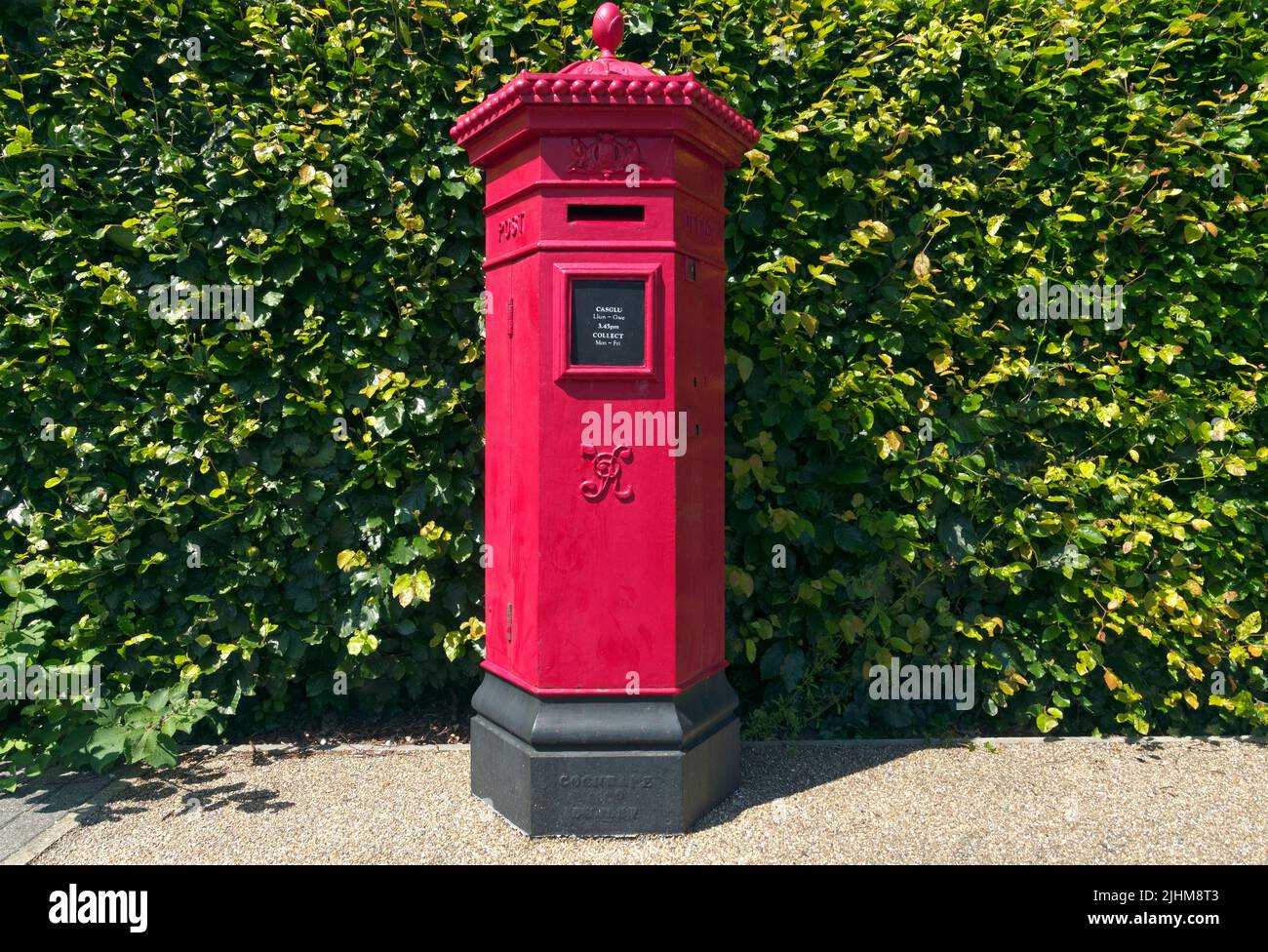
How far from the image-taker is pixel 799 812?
342cm

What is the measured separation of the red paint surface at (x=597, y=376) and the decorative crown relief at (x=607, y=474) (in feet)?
0.04

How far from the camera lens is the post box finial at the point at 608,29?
10.6ft

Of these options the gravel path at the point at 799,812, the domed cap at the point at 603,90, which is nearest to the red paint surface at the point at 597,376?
the domed cap at the point at 603,90

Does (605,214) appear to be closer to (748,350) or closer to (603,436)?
(603,436)

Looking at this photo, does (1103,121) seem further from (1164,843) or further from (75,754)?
(75,754)

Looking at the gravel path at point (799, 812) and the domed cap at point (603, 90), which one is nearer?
the domed cap at point (603, 90)

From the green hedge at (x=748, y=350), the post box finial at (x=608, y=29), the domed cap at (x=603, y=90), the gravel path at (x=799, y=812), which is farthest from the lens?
the green hedge at (x=748, y=350)

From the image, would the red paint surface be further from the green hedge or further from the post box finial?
the green hedge

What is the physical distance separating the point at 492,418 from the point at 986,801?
8.72 ft

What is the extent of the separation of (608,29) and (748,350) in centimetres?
157

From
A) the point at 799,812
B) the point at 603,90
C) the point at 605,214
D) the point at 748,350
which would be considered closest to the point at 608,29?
the point at 603,90

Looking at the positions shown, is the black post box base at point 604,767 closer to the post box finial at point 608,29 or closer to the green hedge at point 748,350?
the green hedge at point 748,350

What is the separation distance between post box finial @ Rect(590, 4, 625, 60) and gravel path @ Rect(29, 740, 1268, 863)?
10.1 ft

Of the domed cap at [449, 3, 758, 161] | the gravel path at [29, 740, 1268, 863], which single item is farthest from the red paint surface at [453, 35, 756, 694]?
the gravel path at [29, 740, 1268, 863]
